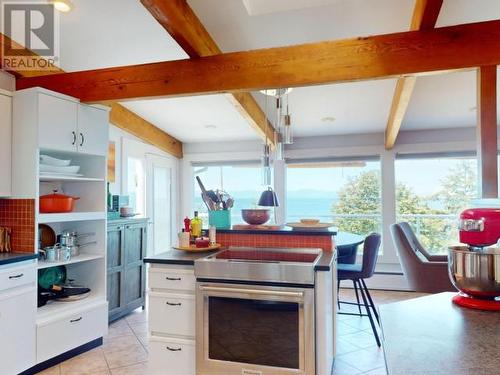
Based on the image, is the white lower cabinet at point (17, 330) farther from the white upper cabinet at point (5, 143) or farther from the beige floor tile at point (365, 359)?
the beige floor tile at point (365, 359)

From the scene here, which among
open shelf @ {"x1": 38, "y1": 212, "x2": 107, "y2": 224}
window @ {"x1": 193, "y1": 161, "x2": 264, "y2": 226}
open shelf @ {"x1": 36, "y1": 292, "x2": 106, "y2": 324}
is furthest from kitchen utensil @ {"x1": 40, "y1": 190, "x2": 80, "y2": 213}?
window @ {"x1": 193, "y1": 161, "x2": 264, "y2": 226}

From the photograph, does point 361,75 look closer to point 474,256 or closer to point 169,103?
point 474,256

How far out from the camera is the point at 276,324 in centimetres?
204

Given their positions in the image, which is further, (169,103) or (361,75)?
(169,103)

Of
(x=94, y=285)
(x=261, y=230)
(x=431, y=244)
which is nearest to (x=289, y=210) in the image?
(x=431, y=244)

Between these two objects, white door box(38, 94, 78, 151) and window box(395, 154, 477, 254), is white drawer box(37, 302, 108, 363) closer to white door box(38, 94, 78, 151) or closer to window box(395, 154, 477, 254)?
white door box(38, 94, 78, 151)

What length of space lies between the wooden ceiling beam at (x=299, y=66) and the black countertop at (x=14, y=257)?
1358mm

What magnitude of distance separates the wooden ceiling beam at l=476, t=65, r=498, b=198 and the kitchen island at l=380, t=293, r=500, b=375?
1.42 m

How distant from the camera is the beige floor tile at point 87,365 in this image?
8.55 feet

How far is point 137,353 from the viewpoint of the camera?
9.55 feet

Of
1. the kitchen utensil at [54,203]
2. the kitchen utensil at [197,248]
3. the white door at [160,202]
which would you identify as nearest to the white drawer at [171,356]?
the kitchen utensil at [197,248]

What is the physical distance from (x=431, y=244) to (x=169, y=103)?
4.29m

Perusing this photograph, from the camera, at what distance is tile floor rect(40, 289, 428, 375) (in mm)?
2625

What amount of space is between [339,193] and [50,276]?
4.08 metres
